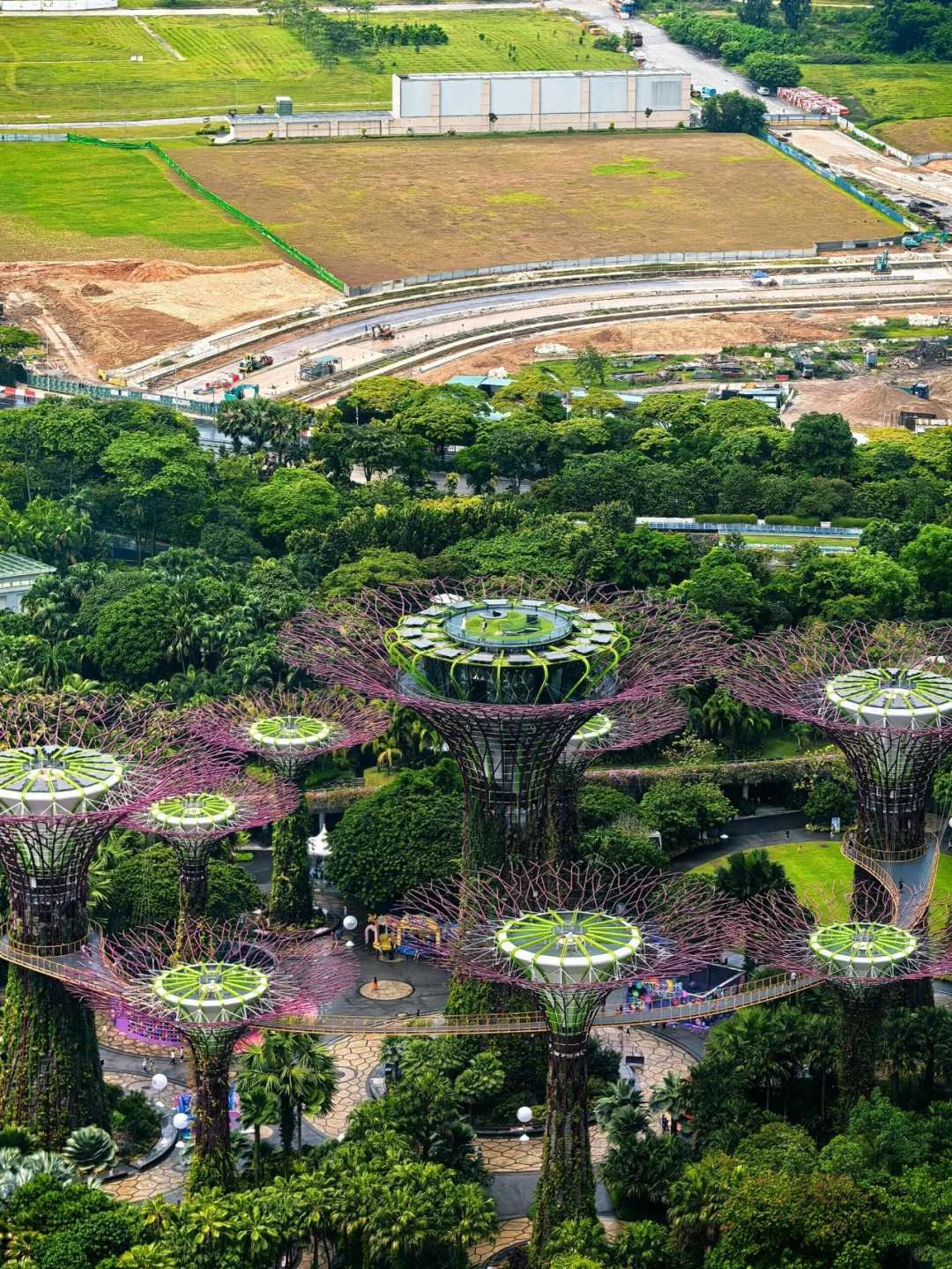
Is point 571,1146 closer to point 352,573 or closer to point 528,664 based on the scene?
point 528,664

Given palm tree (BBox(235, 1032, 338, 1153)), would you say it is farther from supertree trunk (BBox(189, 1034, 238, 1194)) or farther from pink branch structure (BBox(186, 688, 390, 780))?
pink branch structure (BBox(186, 688, 390, 780))

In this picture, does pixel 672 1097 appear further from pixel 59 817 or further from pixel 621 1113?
pixel 59 817

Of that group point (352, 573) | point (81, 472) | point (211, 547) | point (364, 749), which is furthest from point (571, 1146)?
point (81, 472)

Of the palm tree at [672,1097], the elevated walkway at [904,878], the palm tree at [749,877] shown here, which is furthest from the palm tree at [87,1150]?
the elevated walkway at [904,878]

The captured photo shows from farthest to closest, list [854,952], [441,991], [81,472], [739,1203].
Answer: [81,472]
[441,991]
[854,952]
[739,1203]

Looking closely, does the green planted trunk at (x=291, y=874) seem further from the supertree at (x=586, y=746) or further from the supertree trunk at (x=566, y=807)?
the supertree at (x=586, y=746)

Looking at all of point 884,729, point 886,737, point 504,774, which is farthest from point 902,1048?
point 504,774
